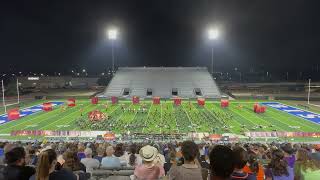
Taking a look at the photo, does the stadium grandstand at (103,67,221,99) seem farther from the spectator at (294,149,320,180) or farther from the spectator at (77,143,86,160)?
the spectator at (294,149,320,180)

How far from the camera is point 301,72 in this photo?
11431 centimetres

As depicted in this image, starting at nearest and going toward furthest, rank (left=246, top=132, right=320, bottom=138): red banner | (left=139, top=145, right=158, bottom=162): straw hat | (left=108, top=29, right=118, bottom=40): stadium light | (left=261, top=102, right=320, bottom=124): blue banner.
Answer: (left=139, top=145, right=158, bottom=162): straw hat < (left=246, top=132, right=320, bottom=138): red banner < (left=261, top=102, right=320, bottom=124): blue banner < (left=108, top=29, right=118, bottom=40): stadium light

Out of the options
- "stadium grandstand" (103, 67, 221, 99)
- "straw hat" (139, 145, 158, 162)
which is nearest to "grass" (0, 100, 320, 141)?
"stadium grandstand" (103, 67, 221, 99)

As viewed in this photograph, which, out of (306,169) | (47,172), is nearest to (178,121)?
(306,169)

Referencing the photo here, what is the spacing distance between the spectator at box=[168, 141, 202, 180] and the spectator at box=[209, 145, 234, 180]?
923 mm

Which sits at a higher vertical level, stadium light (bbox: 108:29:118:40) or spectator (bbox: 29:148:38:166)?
stadium light (bbox: 108:29:118:40)

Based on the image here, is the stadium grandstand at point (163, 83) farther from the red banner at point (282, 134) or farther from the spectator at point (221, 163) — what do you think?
the spectator at point (221, 163)

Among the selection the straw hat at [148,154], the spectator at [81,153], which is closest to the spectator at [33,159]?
the spectator at [81,153]

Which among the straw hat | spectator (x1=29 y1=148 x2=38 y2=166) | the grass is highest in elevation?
the straw hat

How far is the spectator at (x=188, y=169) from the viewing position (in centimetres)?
495

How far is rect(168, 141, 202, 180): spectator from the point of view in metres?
4.95

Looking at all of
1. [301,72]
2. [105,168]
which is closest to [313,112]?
[105,168]

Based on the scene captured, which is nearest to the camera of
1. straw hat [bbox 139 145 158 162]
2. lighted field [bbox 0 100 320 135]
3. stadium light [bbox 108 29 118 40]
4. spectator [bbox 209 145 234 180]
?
spectator [bbox 209 145 234 180]

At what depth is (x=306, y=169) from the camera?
18.0ft
